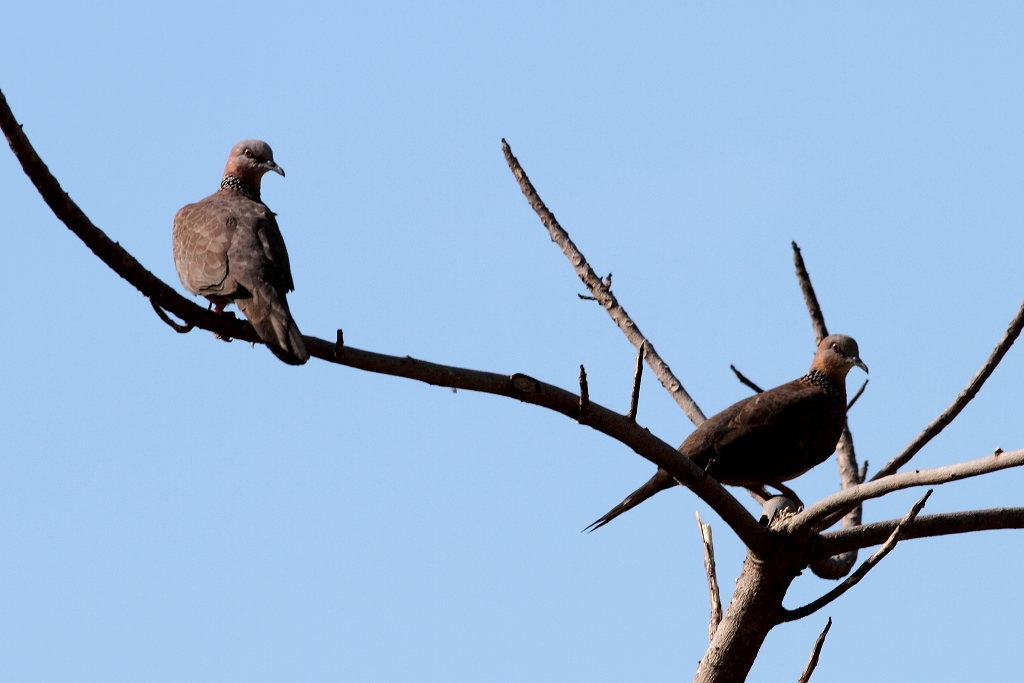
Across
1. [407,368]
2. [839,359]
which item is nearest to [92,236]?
[407,368]

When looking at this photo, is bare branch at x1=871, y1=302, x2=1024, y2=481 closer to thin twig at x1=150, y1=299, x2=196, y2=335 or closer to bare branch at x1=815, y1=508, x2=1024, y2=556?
bare branch at x1=815, y1=508, x2=1024, y2=556

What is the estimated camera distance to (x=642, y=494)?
18.4ft

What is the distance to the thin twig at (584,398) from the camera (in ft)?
12.0

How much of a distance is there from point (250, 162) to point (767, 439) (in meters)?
3.11

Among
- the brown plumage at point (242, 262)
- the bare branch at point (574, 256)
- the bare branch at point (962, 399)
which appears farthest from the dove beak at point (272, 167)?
the bare branch at point (962, 399)

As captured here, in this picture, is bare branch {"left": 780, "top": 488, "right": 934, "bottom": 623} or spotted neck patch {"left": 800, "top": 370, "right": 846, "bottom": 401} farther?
spotted neck patch {"left": 800, "top": 370, "right": 846, "bottom": 401}

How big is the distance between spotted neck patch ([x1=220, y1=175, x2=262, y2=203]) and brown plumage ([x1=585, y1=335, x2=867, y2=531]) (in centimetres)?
238

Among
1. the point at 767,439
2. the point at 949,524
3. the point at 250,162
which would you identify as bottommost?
the point at 949,524

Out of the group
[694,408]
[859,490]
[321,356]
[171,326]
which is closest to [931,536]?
[859,490]

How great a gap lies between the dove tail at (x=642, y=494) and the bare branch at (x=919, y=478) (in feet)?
5.19

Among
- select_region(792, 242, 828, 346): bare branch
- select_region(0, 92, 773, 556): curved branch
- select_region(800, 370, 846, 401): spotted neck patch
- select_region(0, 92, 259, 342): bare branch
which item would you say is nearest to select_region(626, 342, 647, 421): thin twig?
select_region(0, 92, 773, 556): curved branch

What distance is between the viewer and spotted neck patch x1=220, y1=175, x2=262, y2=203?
19.5 ft

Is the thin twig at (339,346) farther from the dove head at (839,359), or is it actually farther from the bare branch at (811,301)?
the dove head at (839,359)

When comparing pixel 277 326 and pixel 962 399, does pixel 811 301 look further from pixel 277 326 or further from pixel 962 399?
pixel 277 326
